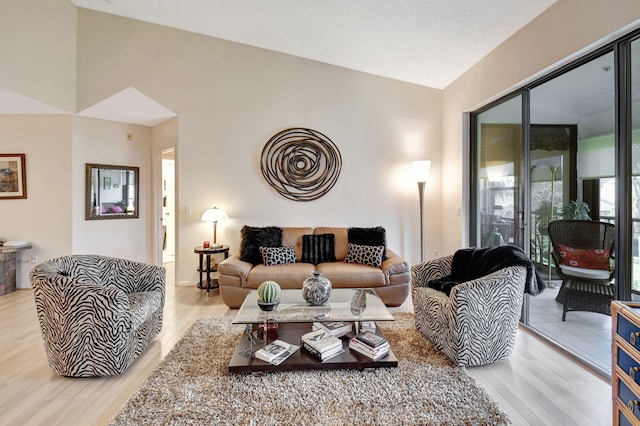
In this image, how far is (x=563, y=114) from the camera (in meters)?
2.62

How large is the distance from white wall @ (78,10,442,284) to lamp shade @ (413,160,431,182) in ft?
0.98

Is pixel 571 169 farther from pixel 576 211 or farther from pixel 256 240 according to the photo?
pixel 256 240

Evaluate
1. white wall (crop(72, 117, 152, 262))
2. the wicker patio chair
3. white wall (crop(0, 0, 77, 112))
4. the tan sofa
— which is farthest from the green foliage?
white wall (crop(0, 0, 77, 112))

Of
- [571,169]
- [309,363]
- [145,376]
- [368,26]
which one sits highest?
[368,26]

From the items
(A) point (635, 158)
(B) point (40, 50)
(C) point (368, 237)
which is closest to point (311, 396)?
(C) point (368, 237)

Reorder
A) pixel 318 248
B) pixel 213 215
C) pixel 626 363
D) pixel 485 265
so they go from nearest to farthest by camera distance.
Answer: pixel 626 363
pixel 485 265
pixel 318 248
pixel 213 215

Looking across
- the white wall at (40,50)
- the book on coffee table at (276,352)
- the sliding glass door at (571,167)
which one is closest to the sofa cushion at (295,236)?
the book on coffee table at (276,352)

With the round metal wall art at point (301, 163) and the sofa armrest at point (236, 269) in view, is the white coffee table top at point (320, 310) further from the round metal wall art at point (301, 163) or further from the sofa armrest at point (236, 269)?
the round metal wall art at point (301, 163)

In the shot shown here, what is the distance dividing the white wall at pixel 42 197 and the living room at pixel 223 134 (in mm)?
14

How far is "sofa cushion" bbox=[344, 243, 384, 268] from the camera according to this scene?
12.2 ft

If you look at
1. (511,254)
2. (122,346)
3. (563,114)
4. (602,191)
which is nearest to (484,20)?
Result: (563,114)

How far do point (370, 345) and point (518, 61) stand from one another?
2.93 metres

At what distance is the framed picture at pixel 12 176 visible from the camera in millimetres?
4246

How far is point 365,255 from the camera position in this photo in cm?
378
